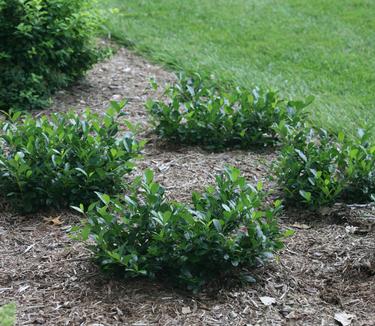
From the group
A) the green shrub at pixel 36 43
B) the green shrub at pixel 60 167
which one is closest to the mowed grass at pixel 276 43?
the green shrub at pixel 36 43

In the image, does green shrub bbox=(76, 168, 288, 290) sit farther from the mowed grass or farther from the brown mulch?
the mowed grass

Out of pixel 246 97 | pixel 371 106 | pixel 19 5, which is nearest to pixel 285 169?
pixel 246 97

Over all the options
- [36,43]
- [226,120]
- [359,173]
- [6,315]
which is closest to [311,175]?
[359,173]

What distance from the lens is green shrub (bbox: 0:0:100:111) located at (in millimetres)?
6270

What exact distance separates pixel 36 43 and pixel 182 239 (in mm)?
3398

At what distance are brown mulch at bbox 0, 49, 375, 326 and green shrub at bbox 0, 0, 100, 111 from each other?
7.12 feet

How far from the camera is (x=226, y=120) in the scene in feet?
17.6

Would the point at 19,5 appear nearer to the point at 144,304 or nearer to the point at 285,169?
the point at 285,169

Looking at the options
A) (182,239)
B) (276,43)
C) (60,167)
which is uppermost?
(182,239)

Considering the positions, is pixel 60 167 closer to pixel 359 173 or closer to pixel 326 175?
→ pixel 326 175

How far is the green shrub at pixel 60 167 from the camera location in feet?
14.5

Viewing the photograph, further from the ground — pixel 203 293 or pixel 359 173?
pixel 359 173

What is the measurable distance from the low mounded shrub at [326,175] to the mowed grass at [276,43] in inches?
59.4

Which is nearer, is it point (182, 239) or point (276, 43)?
point (182, 239)
